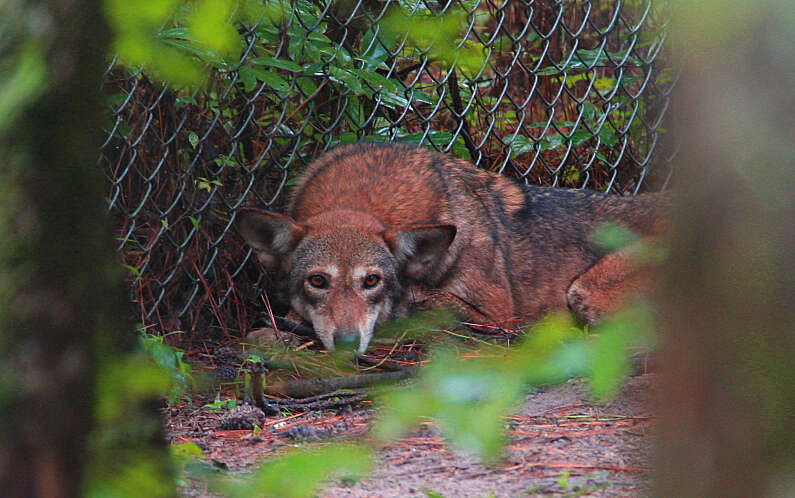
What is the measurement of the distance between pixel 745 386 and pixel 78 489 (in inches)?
36.6

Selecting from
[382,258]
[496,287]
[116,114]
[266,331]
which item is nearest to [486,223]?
[496,287]

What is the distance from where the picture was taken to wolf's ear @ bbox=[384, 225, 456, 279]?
4.67 m

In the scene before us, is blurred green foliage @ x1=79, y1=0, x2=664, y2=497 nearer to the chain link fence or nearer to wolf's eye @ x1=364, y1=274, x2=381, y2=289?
the chain link fence

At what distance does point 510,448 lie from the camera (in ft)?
8.75

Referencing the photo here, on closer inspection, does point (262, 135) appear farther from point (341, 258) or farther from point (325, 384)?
point (325, 384)

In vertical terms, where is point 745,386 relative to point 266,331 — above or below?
above

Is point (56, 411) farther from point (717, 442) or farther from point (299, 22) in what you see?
point (299, 22)

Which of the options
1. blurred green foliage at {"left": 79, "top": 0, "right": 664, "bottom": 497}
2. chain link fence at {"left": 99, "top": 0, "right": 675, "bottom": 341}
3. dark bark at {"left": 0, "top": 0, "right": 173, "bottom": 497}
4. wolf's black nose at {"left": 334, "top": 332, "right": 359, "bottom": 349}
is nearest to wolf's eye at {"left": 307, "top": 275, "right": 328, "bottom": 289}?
wolf's black nose at {"left": 334, "top": 332, "right": 359, "bottom": 349}

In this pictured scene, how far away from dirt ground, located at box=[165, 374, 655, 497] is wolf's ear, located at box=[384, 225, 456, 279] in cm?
140

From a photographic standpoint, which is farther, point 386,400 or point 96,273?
point 96,273

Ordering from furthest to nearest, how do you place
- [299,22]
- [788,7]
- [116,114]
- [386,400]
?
1. [299,22]
2. [116,114]
3. [386,400]
4. [788,7]

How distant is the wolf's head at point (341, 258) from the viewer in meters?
4.46

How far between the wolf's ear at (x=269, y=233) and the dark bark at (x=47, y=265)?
321 cm

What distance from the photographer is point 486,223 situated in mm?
5250
